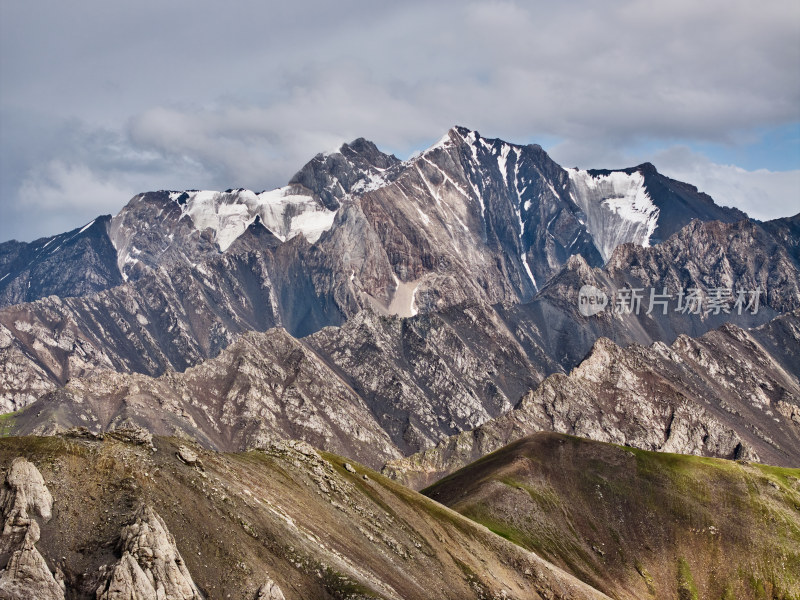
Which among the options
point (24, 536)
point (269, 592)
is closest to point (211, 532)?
point (269, 592)

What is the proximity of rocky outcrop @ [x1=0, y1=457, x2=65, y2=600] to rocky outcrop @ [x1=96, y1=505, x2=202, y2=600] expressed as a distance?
5.42m

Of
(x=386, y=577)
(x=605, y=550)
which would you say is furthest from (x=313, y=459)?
(x=605, y=550)

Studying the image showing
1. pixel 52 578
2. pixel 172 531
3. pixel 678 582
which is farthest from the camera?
pixel 678 582

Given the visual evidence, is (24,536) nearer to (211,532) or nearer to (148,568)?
(148,568)

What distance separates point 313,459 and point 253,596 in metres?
48.1

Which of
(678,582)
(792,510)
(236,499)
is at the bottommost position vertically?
(678,582)

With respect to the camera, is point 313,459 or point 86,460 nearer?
point 86,460

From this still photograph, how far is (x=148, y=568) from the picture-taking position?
276ft

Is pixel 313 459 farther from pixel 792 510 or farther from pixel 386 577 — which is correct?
pixel 792 510

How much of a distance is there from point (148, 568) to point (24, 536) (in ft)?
40.7

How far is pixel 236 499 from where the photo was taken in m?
107

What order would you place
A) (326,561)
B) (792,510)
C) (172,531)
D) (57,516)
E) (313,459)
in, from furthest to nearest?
(792,510) < (313,459) < (326,561) < (172,531) < (57,516)

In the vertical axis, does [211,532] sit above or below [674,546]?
above

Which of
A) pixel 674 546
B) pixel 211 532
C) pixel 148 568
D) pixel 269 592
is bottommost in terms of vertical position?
pixel 674 546
